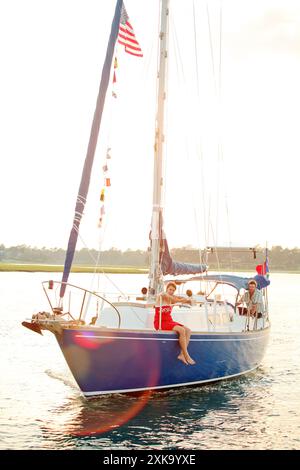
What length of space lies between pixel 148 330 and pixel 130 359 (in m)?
0.81

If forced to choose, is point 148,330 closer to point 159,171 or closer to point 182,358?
point 182,358

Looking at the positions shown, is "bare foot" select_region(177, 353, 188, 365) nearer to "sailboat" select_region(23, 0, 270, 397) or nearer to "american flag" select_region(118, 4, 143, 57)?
"sailboat" select_region(23, 0, 270, 397)

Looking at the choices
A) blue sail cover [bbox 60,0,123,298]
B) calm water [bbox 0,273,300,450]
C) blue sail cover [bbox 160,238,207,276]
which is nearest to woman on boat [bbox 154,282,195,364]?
calm water [bbox 0,273,300,450]

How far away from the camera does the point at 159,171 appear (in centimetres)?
1805

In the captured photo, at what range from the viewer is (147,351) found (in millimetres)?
15398

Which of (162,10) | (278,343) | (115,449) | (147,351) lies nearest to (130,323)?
(147,351)

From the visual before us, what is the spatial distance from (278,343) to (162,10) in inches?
781

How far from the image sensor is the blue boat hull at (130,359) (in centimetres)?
1491

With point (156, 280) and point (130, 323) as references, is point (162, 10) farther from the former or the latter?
point (130, 323)

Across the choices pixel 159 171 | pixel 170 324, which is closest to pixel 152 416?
pixel 170 324

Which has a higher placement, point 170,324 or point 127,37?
point 127,37

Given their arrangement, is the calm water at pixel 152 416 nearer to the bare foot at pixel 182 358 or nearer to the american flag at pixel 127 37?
the bare foot at pixel 182 358

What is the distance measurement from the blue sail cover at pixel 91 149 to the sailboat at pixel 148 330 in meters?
0.02

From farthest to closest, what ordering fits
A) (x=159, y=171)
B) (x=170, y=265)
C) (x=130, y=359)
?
(x=170, y=265) → (x=159, y=171) → (x=130, y=359)
